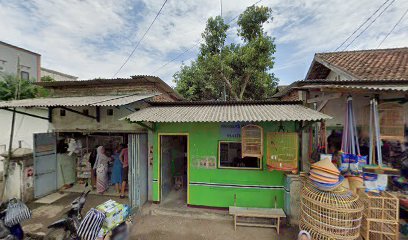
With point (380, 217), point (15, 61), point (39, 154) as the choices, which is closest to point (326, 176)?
point (380, 217)

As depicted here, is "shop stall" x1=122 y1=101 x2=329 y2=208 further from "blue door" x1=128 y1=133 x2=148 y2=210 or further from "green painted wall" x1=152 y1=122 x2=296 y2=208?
"blue door" x1=128 y1=133 x2=148 y2=210

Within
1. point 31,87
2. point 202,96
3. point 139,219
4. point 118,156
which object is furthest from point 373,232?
point 31,87

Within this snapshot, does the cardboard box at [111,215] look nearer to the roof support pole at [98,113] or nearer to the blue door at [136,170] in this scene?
the blue door at [136,170]

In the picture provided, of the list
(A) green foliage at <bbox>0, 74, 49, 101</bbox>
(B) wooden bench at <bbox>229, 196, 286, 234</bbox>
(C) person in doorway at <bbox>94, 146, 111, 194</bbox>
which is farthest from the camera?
(A) green foliage at <bbox>0, 74, 49, 101</bbox>

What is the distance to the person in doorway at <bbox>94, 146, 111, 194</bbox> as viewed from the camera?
6.64 metres

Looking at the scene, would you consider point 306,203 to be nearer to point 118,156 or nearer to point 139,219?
point 139,219

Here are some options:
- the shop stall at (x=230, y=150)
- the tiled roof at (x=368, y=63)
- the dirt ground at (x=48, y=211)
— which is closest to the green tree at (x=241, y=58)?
the tiled roof at (x=368, y=63)

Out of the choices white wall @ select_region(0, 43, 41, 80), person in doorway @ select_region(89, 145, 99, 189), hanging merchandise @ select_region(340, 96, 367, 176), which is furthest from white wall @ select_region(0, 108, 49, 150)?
hanging merchandise @ select_region(340, 96, 367, 176)

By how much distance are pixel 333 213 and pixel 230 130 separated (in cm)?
304

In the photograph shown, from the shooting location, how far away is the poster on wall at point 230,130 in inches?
209

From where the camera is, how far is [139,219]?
5066 millimetres

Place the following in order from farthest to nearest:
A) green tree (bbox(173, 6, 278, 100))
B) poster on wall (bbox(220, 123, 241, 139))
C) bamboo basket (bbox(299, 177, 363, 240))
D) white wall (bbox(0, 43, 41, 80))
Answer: white wall (bbox(0, 43, 41, 80)), green tree (bbox(173, 6, 278, 100)), poster on wall (bbox(220, 123, 241, 139)), bamboo basket (bbox(299, 177, 363, 240))

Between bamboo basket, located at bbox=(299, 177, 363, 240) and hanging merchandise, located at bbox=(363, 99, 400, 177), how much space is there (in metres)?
0.85

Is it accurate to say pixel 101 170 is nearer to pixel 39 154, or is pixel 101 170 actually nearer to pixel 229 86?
pixel 39 154
